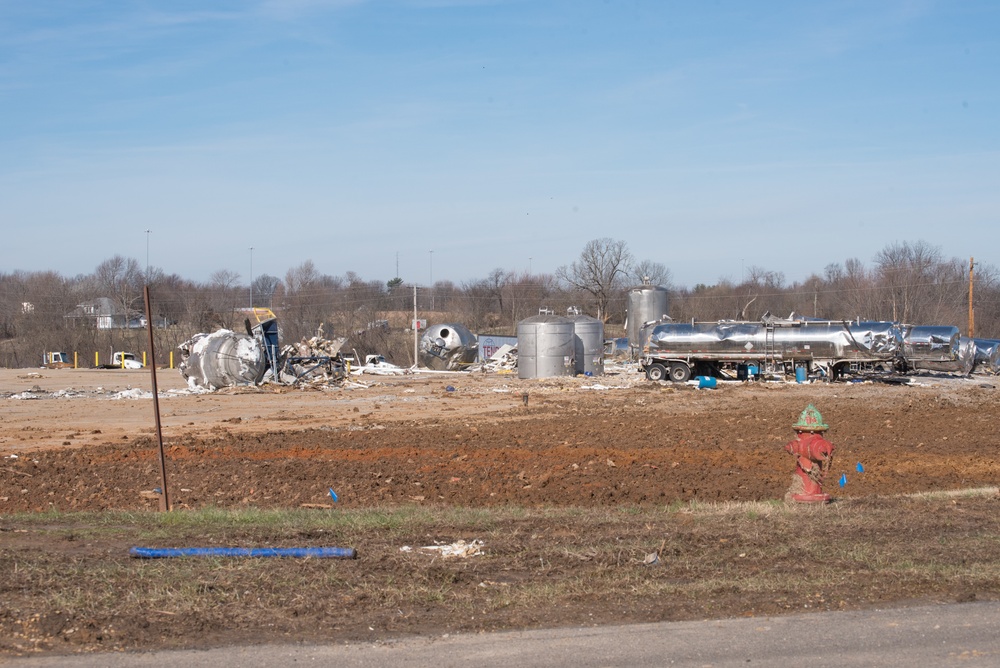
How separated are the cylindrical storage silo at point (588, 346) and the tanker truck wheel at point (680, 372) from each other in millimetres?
4592

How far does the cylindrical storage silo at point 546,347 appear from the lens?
4206 centimetres

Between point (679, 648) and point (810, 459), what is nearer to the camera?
point (679, 648)

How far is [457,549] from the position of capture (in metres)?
7.37

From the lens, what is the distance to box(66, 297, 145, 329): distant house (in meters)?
73.6

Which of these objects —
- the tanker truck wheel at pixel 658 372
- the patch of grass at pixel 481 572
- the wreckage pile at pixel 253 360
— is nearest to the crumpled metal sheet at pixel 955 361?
the tanker truck wheel at pixel 658 372

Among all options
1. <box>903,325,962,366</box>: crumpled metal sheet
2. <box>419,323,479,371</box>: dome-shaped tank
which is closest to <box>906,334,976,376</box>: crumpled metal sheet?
<box>903,325,962,366</box>: crumpled metal sheet

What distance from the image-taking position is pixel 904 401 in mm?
29453

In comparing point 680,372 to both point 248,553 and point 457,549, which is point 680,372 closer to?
point 457,549

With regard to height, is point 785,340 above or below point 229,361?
below

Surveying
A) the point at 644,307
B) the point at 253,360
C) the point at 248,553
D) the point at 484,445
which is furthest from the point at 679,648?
the point at 644,307

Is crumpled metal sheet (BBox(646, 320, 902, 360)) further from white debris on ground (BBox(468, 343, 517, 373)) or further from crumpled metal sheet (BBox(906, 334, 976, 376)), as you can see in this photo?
white debris on ground (BBox(468, 343, 517, 373))

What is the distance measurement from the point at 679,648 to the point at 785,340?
35.4m

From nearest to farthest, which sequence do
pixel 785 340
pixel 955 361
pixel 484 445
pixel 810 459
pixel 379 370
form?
pixel 810 459 < pixel 484 445 < pixel 785 340 < pixel 955 361 < pixel 379 370

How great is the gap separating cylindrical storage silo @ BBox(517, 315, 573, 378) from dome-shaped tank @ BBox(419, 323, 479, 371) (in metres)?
11.2
